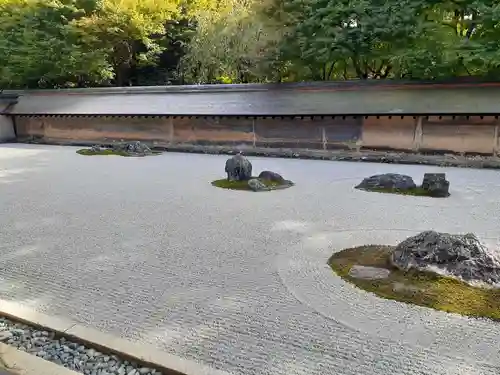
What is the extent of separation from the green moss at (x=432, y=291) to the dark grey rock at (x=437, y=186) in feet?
11.7

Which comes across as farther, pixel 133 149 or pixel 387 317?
pixel 133 149

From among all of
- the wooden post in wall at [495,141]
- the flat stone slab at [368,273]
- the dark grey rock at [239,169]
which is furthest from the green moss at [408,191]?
the wooden post in wall at [495,141]

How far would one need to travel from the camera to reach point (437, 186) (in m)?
7.11

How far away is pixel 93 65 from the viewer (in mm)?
18172

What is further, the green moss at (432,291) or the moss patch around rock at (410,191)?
the moss patch around rock at (410,191)

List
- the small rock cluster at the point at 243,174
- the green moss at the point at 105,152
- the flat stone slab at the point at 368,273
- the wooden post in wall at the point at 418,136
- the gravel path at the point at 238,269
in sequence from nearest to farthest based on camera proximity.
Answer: the gravel path at the point at 238,269 < the flat stone slab at the point at 368,273 < the small rock cluster at the point at 243,174 < the wooden post in wall at the point at 418,136 < the green moss at the point at 105,152

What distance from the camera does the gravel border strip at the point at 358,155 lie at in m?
10.1

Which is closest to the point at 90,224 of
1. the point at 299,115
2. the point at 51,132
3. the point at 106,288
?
the point at 106,288

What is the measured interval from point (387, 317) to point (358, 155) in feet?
28.4

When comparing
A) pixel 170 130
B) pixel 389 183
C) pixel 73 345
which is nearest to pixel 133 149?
pixel 170 130

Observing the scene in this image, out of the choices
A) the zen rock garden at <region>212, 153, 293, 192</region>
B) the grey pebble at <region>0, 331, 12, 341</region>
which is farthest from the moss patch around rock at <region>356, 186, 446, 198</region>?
the grey pebble at <region>0, 331, 12, 341</region>

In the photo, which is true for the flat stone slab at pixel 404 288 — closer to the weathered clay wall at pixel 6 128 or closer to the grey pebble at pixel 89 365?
the grey pebble at pixel 89 365

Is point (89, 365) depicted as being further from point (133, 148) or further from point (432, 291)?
point (133, 148)

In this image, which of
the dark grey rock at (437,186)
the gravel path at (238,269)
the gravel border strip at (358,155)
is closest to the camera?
the gravel path at (238,269)
